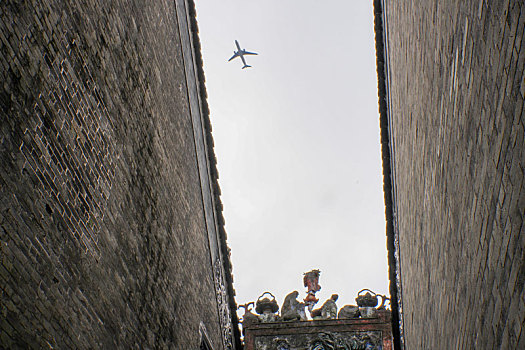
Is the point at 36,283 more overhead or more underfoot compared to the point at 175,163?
more underfoot

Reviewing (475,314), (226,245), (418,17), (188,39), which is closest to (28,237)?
(475,314)

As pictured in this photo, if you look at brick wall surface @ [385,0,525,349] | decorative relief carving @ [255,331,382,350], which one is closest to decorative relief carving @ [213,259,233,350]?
decorative relief carving @ [255,331,382,350]

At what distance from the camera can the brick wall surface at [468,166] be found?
2.92 meters

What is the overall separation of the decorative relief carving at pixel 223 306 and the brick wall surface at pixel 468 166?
15.2 feet

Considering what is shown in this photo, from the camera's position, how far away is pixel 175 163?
8672mm

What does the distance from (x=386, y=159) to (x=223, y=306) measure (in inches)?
160

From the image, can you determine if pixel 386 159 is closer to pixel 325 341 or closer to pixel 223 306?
pixel 223 306

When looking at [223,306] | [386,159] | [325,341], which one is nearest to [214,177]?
[223,306]

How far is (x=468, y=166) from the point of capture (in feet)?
12.8

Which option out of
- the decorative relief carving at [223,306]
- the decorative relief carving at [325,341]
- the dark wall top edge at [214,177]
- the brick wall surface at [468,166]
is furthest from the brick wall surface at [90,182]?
the decorative relief carving at [325,341]

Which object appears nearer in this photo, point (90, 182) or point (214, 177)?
point (90, 182)

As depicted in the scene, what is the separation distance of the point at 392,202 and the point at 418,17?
19.7 feet

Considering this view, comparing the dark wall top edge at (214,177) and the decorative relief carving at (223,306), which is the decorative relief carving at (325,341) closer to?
the dark wall top edge at (214,177)

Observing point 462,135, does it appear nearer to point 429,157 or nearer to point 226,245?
point 429,157
